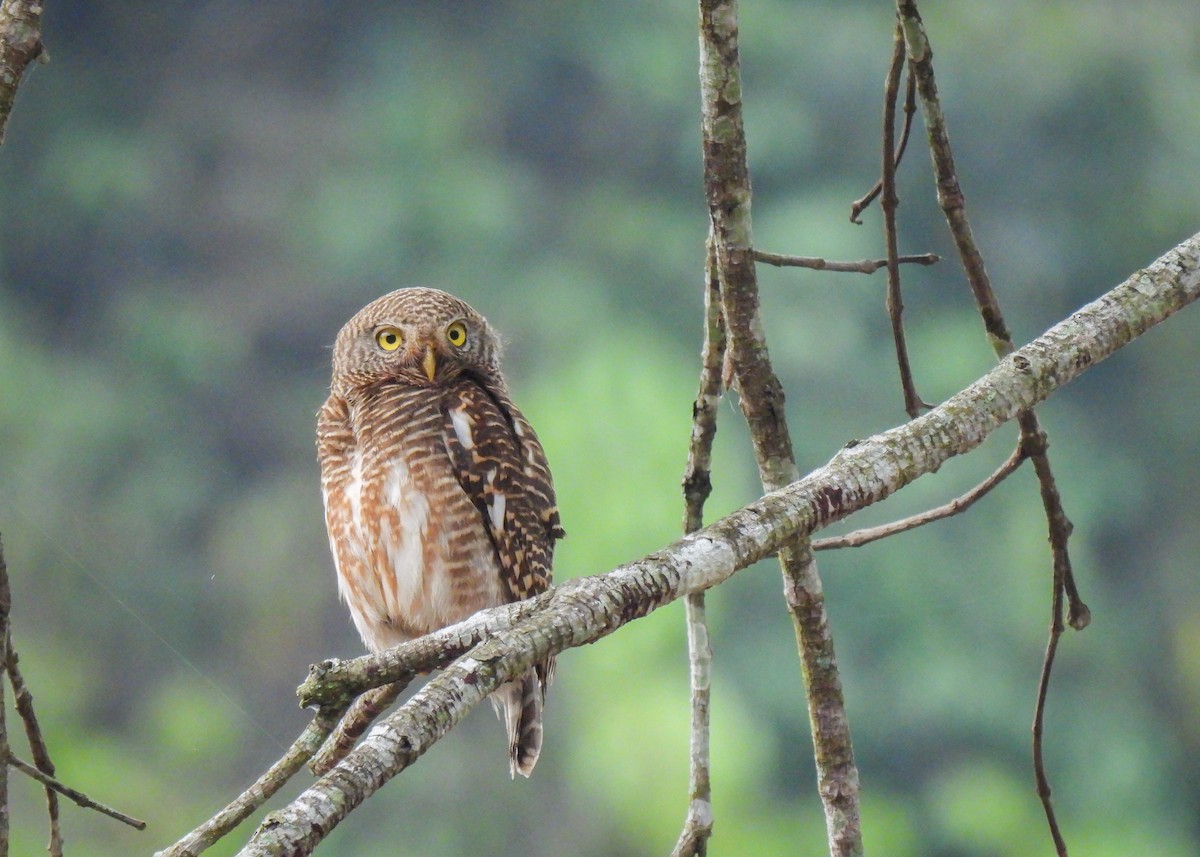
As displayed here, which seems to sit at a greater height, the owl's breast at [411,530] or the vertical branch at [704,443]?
the owl's breast at [411,530]

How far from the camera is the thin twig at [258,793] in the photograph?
1.02 metres

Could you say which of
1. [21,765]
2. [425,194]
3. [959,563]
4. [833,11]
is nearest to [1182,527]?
[959,563]

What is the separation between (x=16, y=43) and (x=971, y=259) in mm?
A: 1115

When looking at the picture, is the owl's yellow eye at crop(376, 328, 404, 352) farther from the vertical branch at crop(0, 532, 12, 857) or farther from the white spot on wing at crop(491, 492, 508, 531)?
the vertical branch at crop(0, 532, 12, 857)

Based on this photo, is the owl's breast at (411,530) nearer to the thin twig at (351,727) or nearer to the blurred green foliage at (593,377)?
the thin twig at (351,727)

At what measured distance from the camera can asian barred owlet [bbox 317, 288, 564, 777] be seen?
7.43 feet

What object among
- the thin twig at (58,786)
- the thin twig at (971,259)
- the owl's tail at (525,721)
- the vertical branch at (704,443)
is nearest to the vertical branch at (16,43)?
the thin twig at (58,786)

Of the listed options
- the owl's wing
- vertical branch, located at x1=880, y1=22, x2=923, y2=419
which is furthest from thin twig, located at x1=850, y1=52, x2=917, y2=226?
the owl's wing

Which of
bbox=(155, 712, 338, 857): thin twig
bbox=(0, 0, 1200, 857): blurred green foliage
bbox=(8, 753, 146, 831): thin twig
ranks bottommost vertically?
bbox=(155, 712, 338, 857): thin twig

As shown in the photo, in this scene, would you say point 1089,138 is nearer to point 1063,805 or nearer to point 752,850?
point 1063,805

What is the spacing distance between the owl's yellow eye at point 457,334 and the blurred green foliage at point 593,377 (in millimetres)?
1595

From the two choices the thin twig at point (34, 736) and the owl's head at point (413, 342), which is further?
the owl's head at point (413, 342)

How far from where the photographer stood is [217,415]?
4.38 metres

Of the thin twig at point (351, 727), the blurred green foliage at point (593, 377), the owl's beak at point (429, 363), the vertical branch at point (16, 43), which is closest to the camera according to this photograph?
the vertical branch at point (16, 43)
